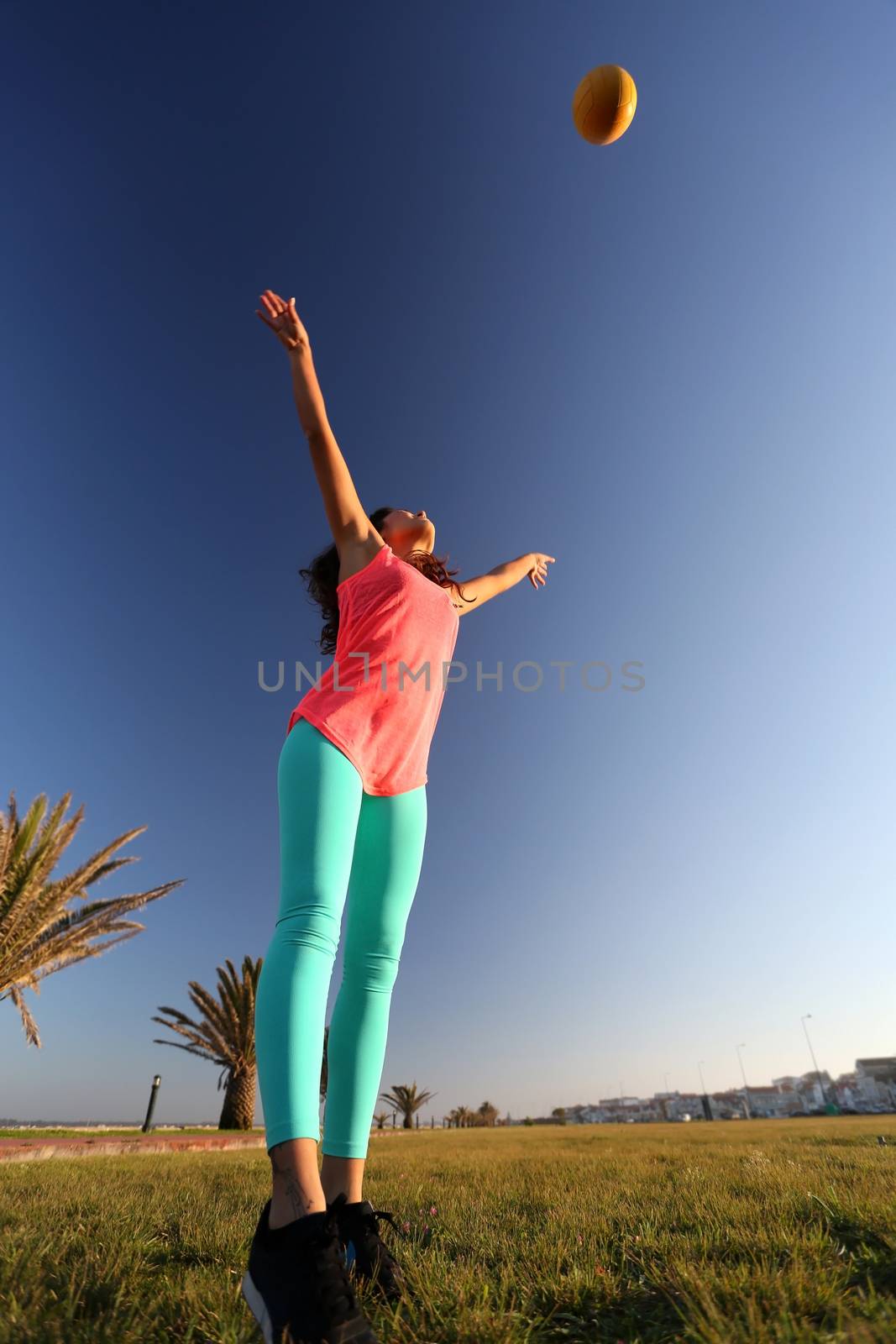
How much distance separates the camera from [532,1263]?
174 centimetres

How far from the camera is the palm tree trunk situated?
70.0ft

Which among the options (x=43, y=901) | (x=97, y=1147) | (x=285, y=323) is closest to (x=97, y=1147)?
(x=97, y=1147)

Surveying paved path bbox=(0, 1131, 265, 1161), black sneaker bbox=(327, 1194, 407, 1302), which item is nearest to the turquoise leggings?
black sneaker bbox=(327, 1194, 407, 1302)

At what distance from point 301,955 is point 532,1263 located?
1025 mm

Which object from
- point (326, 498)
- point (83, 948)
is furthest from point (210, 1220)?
point (83, 948)

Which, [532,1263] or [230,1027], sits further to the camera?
[230,1027]

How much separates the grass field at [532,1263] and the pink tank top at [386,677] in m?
1.29

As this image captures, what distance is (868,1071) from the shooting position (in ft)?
312

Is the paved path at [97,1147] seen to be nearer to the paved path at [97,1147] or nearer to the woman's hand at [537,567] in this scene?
the paved path at [97,1147]

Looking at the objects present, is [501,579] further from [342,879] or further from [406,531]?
[342,879]

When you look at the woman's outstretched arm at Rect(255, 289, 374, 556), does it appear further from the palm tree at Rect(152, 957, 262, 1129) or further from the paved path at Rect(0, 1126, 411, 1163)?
the palm tree at Rect(152, 957, 262, 1129)

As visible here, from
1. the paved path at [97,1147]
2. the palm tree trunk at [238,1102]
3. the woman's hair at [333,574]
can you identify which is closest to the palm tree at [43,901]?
the paved path at [97,1147]

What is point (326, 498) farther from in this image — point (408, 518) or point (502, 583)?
point (502, 583)

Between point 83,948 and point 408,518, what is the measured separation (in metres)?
14.7
